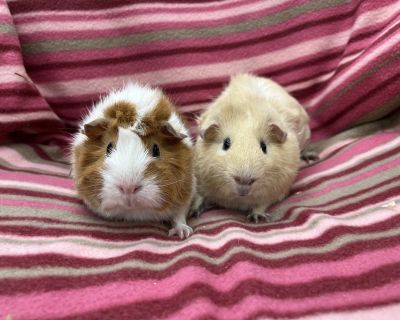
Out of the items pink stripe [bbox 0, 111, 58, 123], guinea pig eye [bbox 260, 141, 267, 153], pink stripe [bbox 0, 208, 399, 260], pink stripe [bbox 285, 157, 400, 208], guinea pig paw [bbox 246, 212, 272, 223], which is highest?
pink stripe [bbox 0, 111, 58, 123]

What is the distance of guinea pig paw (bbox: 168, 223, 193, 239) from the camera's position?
4.78ft

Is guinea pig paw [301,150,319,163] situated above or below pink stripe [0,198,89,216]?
above

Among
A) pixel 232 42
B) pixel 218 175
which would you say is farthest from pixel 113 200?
pixel 232 42

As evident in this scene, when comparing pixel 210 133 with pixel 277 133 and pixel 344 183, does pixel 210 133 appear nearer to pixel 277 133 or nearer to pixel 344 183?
pixel 277 133

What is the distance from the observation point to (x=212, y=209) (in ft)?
5.71

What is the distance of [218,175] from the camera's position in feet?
5.17

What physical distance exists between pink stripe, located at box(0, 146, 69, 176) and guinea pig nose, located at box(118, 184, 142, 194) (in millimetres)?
738

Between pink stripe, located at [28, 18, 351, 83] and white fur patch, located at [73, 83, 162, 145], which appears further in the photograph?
pink stripe, located at [28, 18, 351, 83]

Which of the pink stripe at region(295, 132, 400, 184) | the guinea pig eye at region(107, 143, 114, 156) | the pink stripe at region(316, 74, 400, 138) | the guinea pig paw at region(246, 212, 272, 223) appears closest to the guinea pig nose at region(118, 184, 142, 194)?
the guinea pig eye at region(107, 143, 114, 156)

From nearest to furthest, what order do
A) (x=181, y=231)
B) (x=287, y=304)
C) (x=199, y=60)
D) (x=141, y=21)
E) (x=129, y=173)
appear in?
1. (x=287, y=304)
2. (x=129, y=173)
3. (x=181, y=231)
4. (x=141, y=21)
5. (x=199, y=60)

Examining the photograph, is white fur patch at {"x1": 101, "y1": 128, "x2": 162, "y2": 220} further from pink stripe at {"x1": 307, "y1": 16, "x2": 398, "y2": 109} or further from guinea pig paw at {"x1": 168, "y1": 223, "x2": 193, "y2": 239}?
pink stripe at {"x1": 307, "y1": 16, "x2": 398, "y2": 109}

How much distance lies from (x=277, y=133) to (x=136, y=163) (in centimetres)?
63

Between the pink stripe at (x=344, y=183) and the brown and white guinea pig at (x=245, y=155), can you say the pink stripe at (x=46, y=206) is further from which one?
the pink stripe at (x=344, y=183)

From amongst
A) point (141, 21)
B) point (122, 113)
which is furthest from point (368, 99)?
point (122, 113)
